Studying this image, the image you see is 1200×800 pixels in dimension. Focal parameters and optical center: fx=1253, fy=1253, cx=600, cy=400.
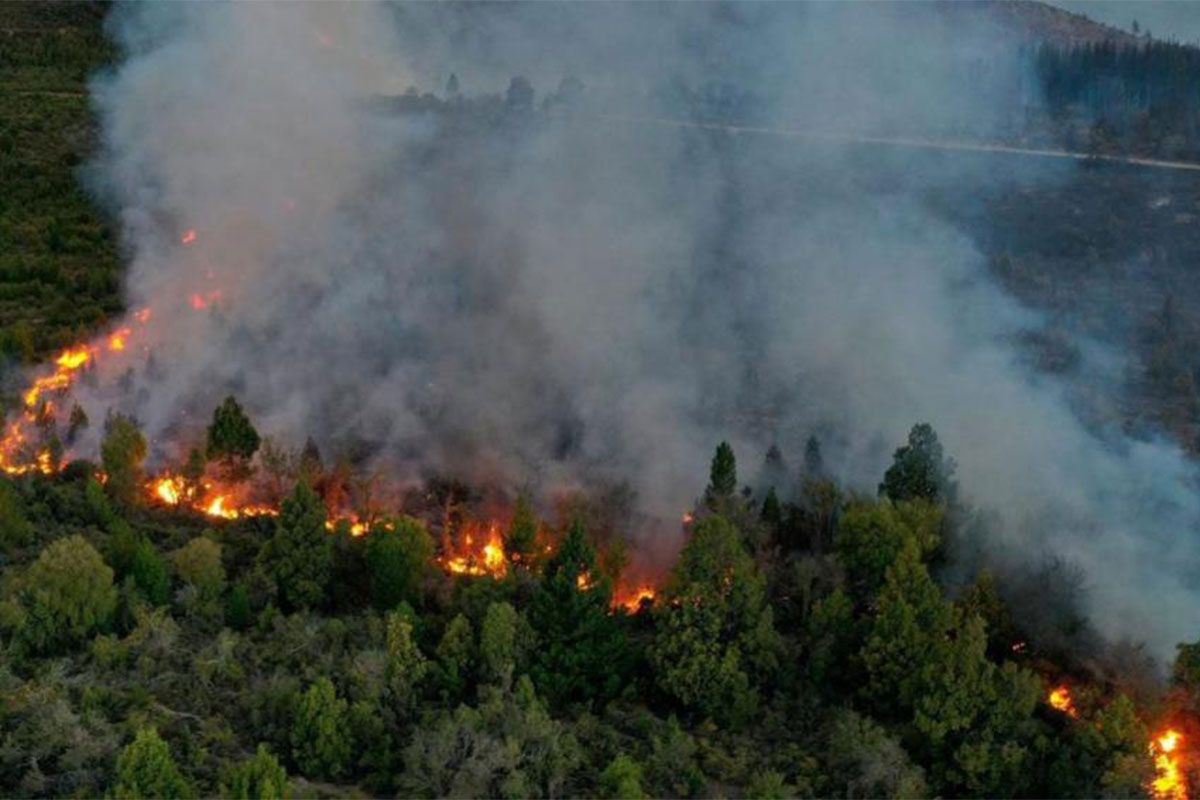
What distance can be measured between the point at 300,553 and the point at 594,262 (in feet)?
73.6

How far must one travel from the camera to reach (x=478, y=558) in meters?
30.2

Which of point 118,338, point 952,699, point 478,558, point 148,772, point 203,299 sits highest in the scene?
point 203,299

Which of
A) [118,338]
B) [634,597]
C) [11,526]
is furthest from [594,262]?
[11,526]

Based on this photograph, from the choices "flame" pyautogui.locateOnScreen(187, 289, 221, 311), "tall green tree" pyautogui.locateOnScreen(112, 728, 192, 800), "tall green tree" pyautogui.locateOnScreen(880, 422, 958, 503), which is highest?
"flame" pyautogui.locateOnScreen(187, 289, 221, 311)

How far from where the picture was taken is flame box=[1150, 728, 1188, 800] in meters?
23.3

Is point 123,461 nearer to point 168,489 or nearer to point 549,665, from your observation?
point 168,489

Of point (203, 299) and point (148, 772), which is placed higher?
point (203, 299)

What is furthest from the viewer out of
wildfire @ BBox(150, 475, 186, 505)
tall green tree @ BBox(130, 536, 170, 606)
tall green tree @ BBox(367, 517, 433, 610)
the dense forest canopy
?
wildfire @ BBox(150, 475, 186, 505)

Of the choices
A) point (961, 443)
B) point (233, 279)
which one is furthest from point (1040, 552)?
point (233, 279)

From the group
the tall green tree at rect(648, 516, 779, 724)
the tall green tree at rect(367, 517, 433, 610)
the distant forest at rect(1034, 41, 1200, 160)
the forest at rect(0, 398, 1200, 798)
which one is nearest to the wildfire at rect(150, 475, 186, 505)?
the forest at rect(0, 398, 1200, 798)

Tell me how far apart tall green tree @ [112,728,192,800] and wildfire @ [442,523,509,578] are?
11.5 metres

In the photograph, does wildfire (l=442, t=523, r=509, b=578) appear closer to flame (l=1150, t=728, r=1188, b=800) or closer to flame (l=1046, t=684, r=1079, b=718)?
flame (l=1046, t=684, r=1079, b=718)

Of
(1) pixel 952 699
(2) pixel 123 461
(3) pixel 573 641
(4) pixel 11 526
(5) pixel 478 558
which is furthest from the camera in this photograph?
(2) pixel 123 461

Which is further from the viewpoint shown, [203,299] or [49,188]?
[49,188]
